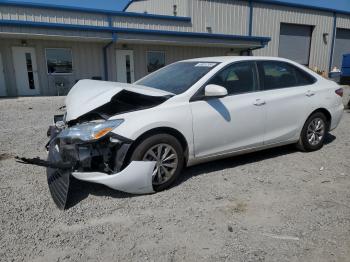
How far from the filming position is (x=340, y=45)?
28.9m

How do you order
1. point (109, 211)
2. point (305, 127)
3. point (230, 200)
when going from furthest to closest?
1. point (305, 127)
2. point (230, 200)
3. point (109, 211)

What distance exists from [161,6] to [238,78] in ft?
69.8

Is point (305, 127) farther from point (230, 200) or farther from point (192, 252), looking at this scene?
point (192, 252)

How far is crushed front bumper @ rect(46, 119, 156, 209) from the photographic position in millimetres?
3387

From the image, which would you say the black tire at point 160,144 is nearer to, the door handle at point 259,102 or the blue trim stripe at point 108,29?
the door handle at point 259,102

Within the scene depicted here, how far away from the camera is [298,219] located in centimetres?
313

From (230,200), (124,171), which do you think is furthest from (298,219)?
(124,171)

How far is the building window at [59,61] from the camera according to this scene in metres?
15.7

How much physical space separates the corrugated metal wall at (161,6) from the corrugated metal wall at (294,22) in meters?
5.95

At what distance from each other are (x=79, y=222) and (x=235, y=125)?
2.30m

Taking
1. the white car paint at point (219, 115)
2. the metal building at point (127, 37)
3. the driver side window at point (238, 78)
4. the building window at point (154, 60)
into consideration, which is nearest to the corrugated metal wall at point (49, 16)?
the metal building at point (127, 37)

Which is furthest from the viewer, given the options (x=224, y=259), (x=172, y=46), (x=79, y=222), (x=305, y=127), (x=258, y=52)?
(x=258, y=52)

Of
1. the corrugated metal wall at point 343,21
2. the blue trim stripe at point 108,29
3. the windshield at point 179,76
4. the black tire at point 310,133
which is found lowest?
the black tire at point 310,133

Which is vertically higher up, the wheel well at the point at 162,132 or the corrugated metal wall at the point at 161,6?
the corrugated metal wall at the point at 161,6
